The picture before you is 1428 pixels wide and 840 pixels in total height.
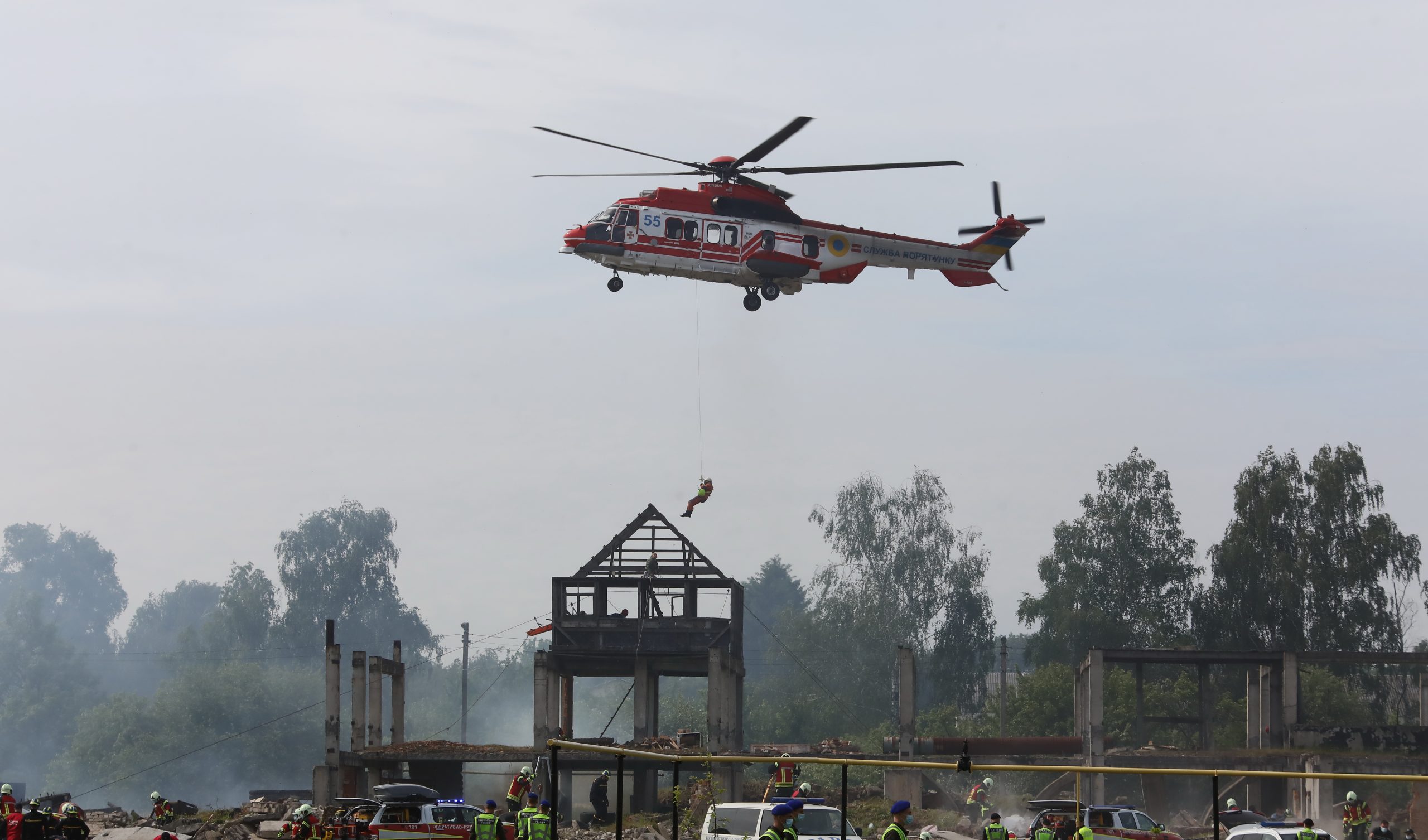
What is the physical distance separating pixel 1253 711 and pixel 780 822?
45.5m

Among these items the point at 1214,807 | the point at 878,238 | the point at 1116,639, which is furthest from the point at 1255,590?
the point at 1214,807

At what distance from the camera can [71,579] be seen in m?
155

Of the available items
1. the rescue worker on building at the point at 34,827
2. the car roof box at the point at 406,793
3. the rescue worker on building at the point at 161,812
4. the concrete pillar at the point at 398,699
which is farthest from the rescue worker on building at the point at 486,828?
the concrete pillar at the point at 398,699

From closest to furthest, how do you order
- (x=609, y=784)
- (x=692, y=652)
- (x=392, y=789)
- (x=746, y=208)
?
1. (x=392, y=789)
2. (x=746, y=208)
3. (x=692, y=652)
4. (x=609, y=784)

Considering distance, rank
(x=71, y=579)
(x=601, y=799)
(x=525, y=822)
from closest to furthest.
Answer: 1. (x=525, y=822)
2. (x=601, y=799)
3. (x=71, y=579)

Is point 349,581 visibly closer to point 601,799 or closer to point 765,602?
point 765,602

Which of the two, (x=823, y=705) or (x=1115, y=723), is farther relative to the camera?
(x=823, y=705)

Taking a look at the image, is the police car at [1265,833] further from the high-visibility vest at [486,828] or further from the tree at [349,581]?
the tree at [349,581]

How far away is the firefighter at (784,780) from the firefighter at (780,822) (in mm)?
12284

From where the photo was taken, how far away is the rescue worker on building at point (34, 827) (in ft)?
80.1

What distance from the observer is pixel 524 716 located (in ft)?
444

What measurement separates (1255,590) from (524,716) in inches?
2903

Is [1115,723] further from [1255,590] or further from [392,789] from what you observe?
[392,789]

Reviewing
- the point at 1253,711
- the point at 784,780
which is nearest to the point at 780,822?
the point at 784,780
